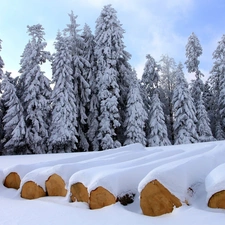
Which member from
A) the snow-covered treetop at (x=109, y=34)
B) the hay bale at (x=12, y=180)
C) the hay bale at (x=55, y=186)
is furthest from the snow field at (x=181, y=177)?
the snow-covered treetop at (x=109, y=34)

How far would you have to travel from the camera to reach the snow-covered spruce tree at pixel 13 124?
15.4 m

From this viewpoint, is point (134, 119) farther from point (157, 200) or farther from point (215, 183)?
point (215, 183)

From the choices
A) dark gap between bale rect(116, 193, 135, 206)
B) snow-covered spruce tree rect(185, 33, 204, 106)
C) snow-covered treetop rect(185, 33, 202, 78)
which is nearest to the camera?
dark gap between bale rect(116, 193, 135, 206)

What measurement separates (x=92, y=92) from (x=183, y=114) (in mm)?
7498

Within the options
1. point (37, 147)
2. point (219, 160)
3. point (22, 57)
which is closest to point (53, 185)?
point (219, 160)

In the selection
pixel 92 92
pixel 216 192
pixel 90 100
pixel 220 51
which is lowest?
pixel 216 192

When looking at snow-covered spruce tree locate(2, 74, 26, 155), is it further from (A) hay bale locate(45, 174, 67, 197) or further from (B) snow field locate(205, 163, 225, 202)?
(B) snow field locate(205, 163, 225, 202)

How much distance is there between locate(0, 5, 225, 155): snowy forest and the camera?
1630cm

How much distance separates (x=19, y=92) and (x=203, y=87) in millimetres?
16223

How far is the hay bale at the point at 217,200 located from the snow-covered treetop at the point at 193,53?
75.1ft

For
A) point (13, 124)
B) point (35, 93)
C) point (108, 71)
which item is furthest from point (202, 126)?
point (13, 124)

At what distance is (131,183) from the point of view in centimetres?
334

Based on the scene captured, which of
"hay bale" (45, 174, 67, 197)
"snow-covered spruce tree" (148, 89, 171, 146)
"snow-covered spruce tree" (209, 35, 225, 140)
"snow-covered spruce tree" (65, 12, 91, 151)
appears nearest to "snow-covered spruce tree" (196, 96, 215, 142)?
"snow-covered spruce tree" (209, 35, 225, 140)

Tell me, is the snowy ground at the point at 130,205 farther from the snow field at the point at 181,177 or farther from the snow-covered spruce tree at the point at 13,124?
the snow-covered spruce tree at the point at 13,124
